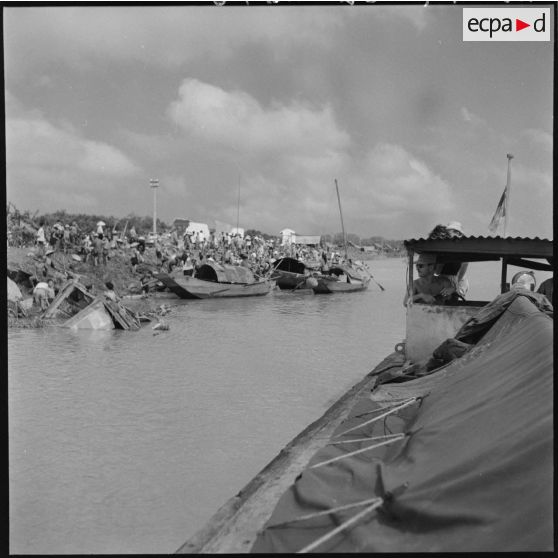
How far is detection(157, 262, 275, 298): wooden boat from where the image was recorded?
2625cm

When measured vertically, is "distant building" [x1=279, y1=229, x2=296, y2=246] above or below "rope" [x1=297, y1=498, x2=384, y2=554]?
above

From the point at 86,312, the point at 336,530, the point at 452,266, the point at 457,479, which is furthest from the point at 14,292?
the point at 457,479

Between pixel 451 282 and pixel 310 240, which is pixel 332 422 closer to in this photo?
pixel 451 282

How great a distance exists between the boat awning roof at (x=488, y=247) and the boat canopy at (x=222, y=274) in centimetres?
2107

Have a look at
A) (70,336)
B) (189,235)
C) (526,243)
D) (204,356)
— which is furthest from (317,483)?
(189,235)

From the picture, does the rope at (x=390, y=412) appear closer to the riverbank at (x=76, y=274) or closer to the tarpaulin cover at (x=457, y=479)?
the tarpaulin cover at (x=457, y=479)

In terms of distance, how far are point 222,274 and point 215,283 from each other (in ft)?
3.72

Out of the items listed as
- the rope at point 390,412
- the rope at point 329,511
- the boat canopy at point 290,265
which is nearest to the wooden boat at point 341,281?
the boat canopy at point 290,265

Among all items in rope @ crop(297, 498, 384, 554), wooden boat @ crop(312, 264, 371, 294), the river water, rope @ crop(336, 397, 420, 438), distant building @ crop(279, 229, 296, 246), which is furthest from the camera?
distant building @ crop(279, 229, 296, 246)

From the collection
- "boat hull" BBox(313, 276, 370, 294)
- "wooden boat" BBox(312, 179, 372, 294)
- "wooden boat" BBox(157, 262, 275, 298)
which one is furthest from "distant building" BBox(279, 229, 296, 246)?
"wooden boat" BBox(157, 262, 275, 298)

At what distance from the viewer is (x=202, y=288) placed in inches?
1071

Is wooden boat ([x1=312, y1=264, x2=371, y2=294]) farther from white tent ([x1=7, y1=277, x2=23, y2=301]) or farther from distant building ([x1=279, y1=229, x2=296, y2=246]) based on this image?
distant building ([x1=279, y1=229, x2=296, y2=246])

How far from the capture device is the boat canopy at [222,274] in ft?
93.9

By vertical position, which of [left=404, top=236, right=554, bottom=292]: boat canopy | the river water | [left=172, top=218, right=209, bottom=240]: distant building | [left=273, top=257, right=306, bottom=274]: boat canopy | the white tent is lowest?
the river water
